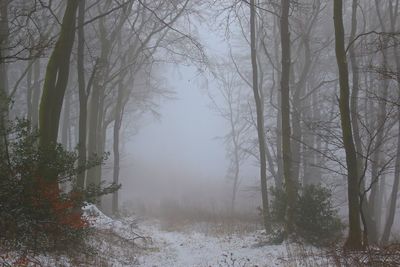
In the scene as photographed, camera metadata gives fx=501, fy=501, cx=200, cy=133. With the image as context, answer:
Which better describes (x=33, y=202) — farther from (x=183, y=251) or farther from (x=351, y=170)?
(x=183, y=251)

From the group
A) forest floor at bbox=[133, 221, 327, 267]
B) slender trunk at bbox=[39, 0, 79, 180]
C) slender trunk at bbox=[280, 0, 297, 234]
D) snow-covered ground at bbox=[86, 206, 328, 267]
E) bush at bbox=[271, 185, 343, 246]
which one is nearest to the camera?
slender trunk at bbox=[39, 0, 79, 180]

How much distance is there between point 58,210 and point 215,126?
68154 mm

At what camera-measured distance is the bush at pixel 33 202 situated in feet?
22.0

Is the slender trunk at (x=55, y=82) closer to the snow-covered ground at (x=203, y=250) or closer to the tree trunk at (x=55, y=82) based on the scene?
the tree trunk at (x=55, y=82)

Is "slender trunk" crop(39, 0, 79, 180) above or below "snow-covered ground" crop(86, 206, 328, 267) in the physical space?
above

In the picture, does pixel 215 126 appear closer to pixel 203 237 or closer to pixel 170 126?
pixel 170 126

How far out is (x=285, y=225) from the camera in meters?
12.3

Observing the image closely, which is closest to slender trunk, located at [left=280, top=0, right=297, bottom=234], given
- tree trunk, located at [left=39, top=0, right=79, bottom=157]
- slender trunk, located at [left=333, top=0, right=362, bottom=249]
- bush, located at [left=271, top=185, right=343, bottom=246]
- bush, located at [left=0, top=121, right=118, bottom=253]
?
bush, located at [left=271, top=185, right=343, bottom=246]

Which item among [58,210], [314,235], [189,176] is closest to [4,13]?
[58,210]

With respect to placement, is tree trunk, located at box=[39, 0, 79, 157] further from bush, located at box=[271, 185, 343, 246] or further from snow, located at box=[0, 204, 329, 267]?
bush, located at box=[271, 185, 343, 246]

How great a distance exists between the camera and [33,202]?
7.00 metres

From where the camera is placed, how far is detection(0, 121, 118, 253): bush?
6707 millimetres

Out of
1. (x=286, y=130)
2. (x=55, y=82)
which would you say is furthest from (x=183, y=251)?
(x=55, y=82)

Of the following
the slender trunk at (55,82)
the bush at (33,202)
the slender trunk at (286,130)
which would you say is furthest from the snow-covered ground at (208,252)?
the slender trunk at (55,82)
